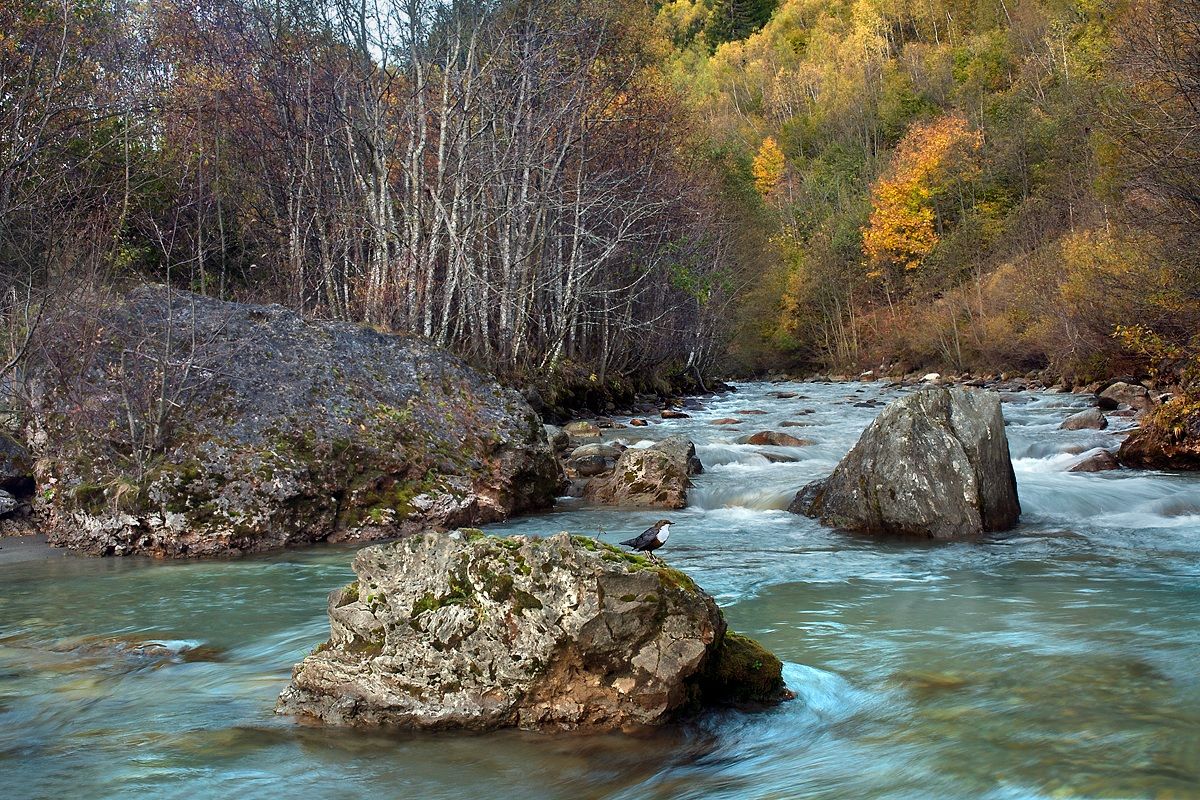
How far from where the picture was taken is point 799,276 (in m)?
58.4

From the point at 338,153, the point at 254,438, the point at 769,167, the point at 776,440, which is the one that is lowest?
the point at 776,440

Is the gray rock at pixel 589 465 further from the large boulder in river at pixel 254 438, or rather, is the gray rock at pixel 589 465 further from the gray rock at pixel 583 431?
the gray rock at pixel 583 431

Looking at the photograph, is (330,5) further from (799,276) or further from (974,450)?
(799,276)

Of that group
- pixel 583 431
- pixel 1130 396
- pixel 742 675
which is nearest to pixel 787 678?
pixel 742 675

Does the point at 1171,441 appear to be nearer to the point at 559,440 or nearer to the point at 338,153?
the point at 559,440

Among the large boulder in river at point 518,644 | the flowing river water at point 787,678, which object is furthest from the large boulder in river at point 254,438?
the large boulder in river at point 518,644

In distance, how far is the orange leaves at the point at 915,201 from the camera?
168 feet

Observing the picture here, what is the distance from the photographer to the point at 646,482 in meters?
11.6

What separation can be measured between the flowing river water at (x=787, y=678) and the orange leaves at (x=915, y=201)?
1749 inches

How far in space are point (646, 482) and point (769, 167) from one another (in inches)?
2862

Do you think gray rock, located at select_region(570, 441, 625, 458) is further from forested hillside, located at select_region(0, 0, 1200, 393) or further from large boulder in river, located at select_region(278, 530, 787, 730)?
large boulder in river, located at select_region(278, 530, 787, 730)

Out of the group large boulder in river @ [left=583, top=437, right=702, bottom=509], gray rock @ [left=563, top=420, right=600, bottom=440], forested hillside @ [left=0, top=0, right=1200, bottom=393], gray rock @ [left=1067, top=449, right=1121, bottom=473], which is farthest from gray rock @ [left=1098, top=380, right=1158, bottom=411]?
large boulder in river @ [left=583, top=437, right=702, bottom=509]

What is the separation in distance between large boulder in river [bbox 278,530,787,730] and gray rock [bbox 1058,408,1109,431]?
50.4 feet

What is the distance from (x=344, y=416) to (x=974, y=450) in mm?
6537
